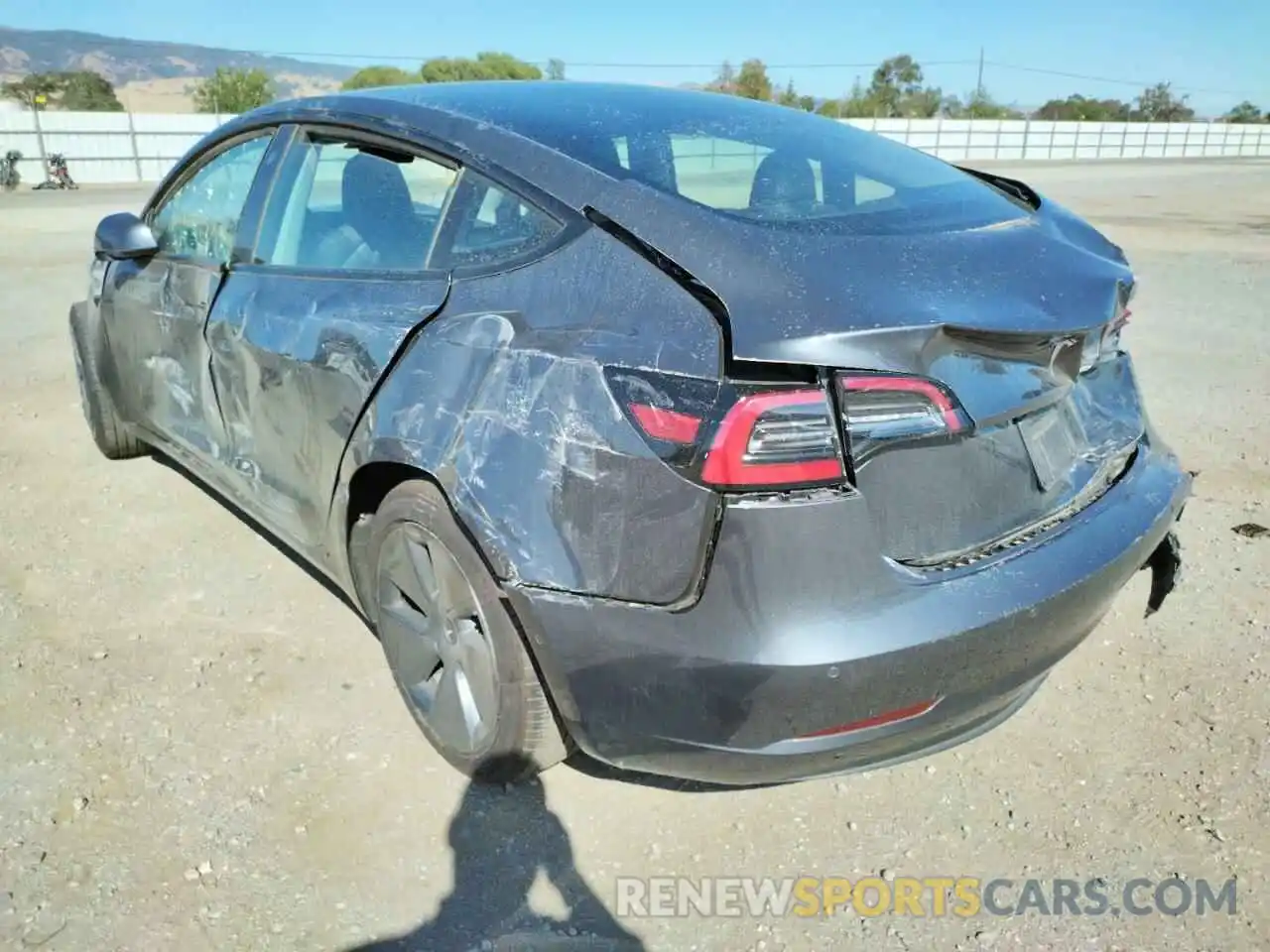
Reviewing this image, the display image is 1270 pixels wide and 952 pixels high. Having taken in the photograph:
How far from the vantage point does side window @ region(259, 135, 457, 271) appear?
2.58 meters

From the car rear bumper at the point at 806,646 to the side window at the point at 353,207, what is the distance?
109 centimetres

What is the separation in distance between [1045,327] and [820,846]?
4.16ft

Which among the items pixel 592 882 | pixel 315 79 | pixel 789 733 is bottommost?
pixel 592 882

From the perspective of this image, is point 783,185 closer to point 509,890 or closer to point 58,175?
point 509,890

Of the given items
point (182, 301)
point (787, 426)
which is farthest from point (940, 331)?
point (182, 301)

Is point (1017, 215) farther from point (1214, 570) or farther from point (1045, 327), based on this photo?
point (1214, 570)

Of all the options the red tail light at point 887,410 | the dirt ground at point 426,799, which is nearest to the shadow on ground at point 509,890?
the dirt ground at point 426,799

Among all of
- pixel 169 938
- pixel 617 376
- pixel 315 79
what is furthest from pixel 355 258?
pixel 315 79

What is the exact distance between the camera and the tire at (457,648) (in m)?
2.22

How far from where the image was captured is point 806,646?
70.8 inches

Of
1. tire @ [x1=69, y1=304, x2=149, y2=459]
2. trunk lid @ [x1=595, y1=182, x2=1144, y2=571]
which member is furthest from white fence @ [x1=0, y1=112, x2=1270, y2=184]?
tire @ [x1=69, y1=304, x2=149, y2=459]

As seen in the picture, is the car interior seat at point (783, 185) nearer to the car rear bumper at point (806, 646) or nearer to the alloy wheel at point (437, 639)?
the car rear bumper at point (806, 646)

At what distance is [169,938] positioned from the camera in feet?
6.69

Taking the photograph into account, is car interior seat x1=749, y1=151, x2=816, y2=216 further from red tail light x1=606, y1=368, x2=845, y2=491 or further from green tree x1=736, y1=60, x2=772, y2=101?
green tree x1=736, y1=60, x2=772, y2=101
